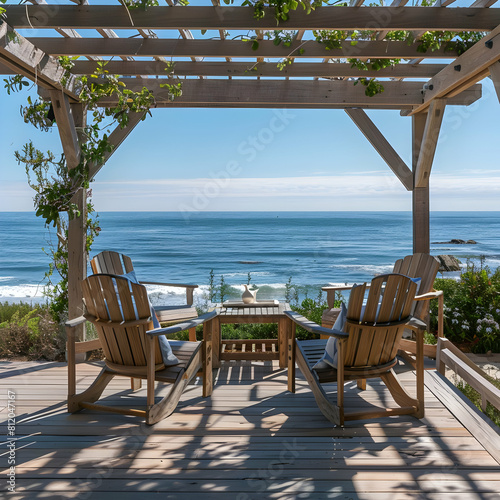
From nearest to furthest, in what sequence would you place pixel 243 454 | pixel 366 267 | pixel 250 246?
pixel 243 454, pixel 366 267, pixel 250 246

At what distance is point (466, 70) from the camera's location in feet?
12.1

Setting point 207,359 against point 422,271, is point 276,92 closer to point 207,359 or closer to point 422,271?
point 422,271

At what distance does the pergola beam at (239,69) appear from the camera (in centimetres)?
431

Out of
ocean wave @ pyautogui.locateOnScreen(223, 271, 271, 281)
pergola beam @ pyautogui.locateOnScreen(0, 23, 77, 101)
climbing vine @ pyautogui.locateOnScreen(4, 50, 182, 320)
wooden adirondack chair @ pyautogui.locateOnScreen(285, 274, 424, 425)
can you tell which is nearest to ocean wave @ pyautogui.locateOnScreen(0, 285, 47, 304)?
ocean wave @ pyautogui.locateOnScreen(223, 271, 271, 281)

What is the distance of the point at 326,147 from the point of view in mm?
27656

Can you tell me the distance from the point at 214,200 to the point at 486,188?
16255 millimetres

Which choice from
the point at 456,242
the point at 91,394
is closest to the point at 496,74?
the point at 91,394

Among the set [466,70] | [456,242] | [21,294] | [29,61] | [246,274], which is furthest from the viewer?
[456,242]

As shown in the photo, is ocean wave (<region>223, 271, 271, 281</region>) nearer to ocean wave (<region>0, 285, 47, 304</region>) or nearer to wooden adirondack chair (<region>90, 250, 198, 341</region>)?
ocean wave (<region>0, 285, 47, 304</region>)

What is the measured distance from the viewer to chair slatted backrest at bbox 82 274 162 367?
277 centimetres

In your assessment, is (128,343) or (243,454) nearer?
(243,454)

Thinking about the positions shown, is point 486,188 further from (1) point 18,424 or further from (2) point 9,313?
(1) point 18,424

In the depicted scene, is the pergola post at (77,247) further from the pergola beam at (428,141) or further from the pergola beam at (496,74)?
the pergola beam at (496,74)

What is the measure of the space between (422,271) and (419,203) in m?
0.94
